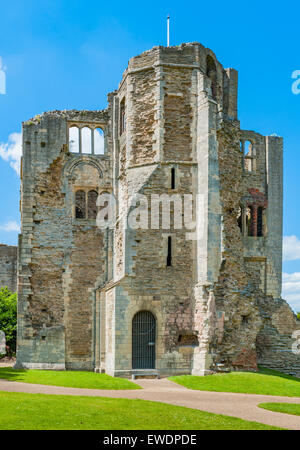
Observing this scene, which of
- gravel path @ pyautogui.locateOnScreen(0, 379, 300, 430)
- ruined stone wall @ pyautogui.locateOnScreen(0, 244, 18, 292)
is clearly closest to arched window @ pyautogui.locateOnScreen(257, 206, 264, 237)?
gravel path @ pyautogui.locateOnScreen(0, 379, 300, 430)

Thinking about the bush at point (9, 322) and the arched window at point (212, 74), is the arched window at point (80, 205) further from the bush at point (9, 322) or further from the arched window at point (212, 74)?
the arched window at point (212, 74)

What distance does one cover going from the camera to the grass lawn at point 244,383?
15.8m

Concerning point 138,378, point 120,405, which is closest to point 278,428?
point 120,405

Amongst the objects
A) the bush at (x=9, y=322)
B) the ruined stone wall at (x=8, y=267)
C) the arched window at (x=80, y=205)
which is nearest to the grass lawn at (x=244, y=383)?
the arched window at (x=80, y=205)

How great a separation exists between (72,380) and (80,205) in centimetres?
1055

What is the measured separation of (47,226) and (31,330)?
4.47 meters

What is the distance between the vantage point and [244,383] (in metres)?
16.6

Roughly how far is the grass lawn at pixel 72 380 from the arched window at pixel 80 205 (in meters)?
8.75

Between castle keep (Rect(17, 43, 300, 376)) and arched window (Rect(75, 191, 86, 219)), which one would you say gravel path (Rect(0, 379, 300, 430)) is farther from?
arched window (Rect(75, 191, 86, 219))

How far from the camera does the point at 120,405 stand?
11688 millimetres

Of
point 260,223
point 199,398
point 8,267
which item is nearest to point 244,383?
point 199,398

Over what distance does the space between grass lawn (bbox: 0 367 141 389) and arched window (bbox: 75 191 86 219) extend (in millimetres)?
8752

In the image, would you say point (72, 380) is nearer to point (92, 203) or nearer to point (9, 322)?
point (92, 203)
